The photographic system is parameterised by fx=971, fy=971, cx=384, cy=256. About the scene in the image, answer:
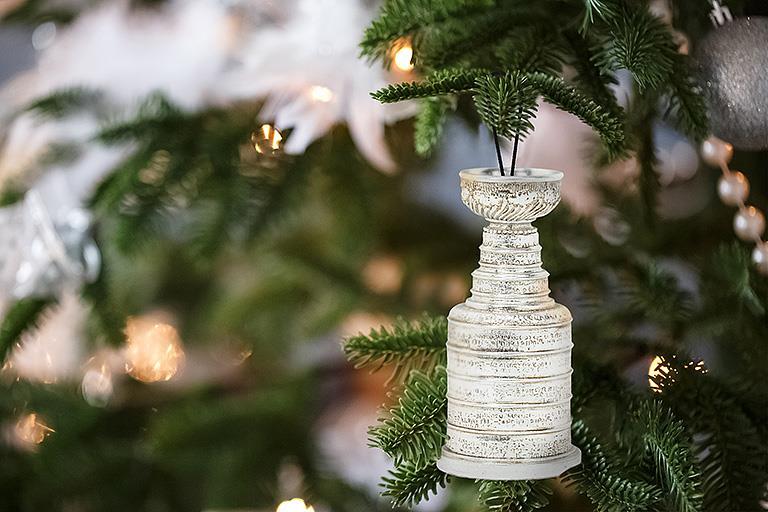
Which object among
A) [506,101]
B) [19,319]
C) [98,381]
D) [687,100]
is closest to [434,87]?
[506,101]

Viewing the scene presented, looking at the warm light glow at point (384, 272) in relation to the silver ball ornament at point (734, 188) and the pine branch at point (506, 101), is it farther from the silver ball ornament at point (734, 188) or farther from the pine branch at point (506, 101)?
the pine branch at point (506, 101)

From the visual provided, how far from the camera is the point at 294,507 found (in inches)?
31.5

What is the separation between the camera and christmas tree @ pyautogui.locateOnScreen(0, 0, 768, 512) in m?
0.46

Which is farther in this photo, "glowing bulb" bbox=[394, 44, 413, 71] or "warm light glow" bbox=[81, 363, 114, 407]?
"warm light glow" bbox=[81, 363, 114, 407]

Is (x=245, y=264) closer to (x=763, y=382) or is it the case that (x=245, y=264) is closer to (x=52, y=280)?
(x=52, y=280)

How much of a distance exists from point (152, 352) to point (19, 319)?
478 millimetres

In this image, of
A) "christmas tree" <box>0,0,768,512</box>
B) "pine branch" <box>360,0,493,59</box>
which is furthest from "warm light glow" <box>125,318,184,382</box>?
"pine branch" <box>360,0,493,59</box>

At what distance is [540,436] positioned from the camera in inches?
16.6

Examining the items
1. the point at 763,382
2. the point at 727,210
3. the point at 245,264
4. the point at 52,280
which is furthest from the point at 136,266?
the point at 763,382

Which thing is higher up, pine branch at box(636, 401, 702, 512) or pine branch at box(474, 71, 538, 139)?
pine branch at box(474, 71, 538, 139)

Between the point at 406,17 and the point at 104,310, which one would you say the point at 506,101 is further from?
the point at 104,310

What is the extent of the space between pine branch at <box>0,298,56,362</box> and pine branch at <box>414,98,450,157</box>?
0.36 meters

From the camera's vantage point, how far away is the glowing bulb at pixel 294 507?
0.80m

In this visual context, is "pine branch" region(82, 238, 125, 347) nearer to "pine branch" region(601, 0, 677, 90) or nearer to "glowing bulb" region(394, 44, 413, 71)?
"glowing bulb" region(394, 44, 413, 71)
